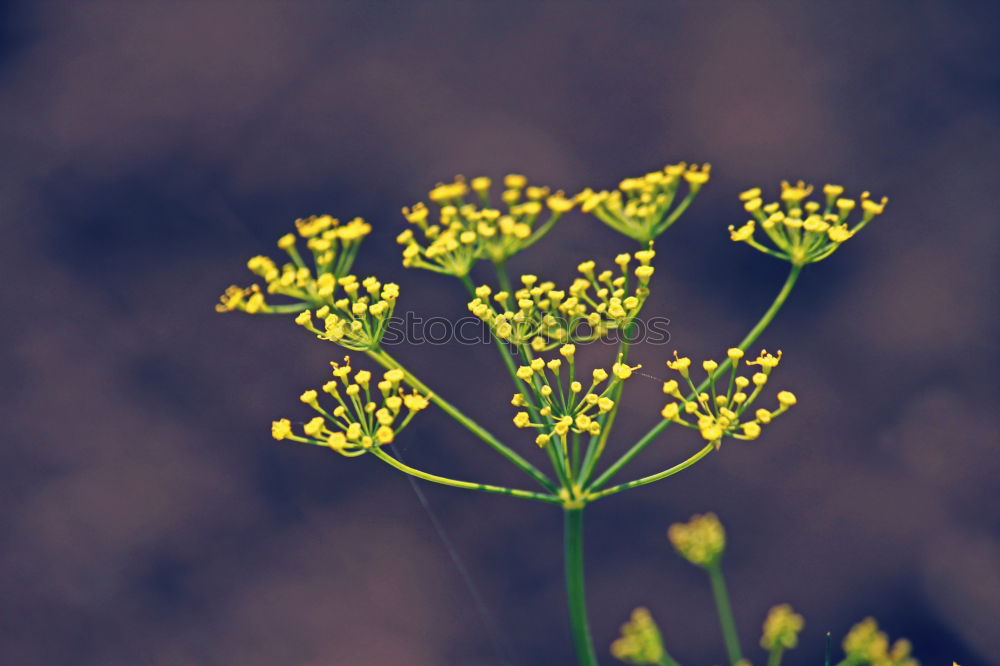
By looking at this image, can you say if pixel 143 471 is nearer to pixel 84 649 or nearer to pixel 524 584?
pixel 84 649

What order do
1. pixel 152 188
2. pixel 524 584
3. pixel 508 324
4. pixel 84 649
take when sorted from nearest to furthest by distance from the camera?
1. pixel 508 324
2. pixel 84 649
3. pixel 524 584
4. pixel 152 188

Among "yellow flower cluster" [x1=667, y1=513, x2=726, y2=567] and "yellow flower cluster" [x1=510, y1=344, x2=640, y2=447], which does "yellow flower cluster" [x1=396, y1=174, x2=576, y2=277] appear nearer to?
"yellow flower cluster" [x1=510, y1=344, x2=640, y2=447]

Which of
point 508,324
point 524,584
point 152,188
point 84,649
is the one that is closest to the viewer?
point 508,324

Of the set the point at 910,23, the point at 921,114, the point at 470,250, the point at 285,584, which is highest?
the point at 910,23

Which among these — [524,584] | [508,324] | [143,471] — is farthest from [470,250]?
[143,471]

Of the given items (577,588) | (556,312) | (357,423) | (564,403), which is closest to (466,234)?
(556,312)

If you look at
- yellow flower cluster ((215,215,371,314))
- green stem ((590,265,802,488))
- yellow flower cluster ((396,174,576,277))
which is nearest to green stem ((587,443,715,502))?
green stem ((590,265,802,488))
